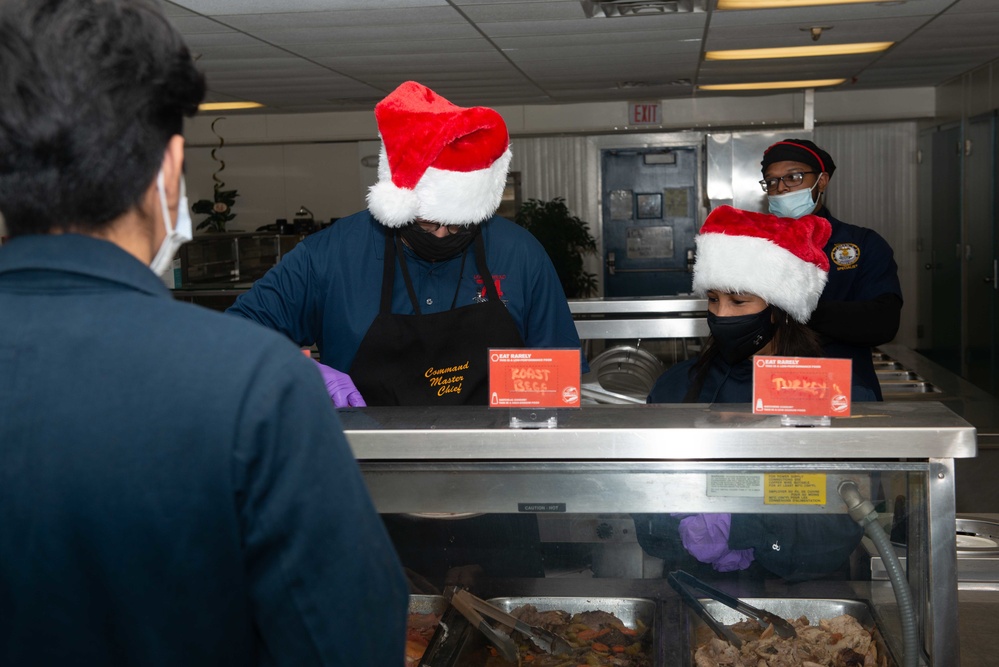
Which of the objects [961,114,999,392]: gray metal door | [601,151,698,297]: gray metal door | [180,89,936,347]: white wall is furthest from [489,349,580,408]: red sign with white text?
[601,151,698,297]: gray metal door

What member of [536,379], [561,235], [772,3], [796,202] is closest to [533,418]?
[536,379]

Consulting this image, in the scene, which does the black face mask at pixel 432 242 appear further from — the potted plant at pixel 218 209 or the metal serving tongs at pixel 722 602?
the potted plant at pixel 218 209

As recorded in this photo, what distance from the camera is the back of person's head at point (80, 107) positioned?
69cm

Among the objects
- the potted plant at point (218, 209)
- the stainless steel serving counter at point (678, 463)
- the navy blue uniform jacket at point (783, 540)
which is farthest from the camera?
the potted plant at point (218, 209)

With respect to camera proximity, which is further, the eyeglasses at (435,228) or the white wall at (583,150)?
the white wall at (583,150)

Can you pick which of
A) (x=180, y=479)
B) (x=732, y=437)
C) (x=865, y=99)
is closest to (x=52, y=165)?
(x=180, y=479)

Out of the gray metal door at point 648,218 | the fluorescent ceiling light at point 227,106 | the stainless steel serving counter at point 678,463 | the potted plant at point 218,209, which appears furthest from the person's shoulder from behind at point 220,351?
the gray metal door at point 648,218

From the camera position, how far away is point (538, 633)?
149 centimetres

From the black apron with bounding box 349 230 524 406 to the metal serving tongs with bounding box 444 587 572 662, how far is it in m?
0.48

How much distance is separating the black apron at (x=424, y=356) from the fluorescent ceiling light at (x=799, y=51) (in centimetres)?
435

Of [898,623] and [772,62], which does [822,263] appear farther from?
[772,62]

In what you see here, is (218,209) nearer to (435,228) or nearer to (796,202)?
(796,202)

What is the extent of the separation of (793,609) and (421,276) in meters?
0.98

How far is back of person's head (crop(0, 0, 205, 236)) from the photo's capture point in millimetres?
688
